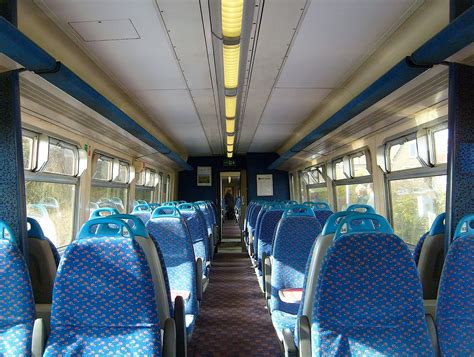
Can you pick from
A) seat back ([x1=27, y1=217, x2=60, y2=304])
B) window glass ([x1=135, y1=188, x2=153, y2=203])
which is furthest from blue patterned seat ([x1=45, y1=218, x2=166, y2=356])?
window glass ([x1=135, y1=188, x2=153, y2=203])

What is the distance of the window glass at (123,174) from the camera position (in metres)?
5.64

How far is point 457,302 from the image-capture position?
145 cm

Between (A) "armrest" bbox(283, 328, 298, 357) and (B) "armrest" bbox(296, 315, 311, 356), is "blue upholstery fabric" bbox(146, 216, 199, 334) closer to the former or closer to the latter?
(A) "armrest" bbox(283, 328, 298, 357)

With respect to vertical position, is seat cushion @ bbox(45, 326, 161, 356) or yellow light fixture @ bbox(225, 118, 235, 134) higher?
yellow light fixture @ bbox(225, 118, 235, 134)

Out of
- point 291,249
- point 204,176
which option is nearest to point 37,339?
point 291,249

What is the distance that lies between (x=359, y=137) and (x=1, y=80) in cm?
416

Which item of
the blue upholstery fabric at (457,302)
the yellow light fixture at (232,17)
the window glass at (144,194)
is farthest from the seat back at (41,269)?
the window glass at (144,194)

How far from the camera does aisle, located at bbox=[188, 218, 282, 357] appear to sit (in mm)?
3018

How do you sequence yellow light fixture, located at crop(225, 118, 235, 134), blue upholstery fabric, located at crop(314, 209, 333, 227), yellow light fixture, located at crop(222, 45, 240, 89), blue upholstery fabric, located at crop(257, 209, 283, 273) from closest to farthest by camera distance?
1. yellow light fixture, located at crop(222, 45, 240, 89)
2. blue upholstery fabric, located at crop(314, 209, 333, 227)
3. blue upholstery fabric, located at crop(257, 209, 283, 273)
4. yellow light fixture, located at crop(225, 118, 235, 134)

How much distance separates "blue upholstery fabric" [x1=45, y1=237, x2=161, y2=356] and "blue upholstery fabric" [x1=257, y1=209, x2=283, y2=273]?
3.11 metres

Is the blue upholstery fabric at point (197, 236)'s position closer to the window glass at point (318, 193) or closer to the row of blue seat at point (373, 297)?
the row of blue seat at point (373, 297)

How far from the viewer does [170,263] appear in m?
2.92

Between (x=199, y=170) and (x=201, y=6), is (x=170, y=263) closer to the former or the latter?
(x=201, y=6)

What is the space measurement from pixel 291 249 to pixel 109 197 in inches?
141
